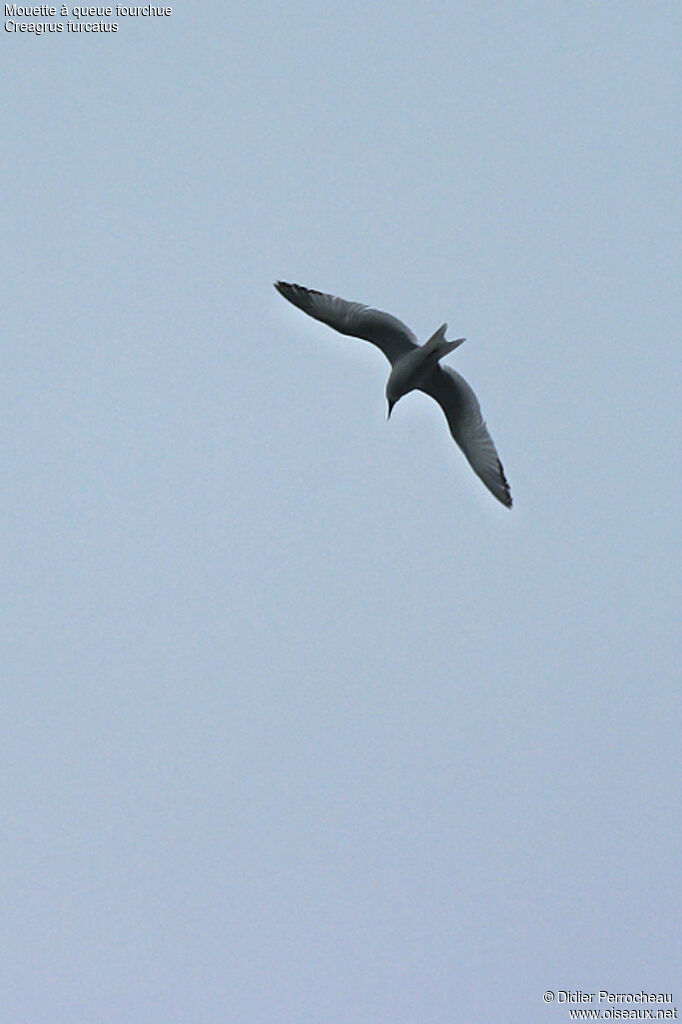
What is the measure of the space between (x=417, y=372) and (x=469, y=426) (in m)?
2.25

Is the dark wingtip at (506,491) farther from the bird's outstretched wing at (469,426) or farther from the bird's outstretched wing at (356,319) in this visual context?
the bird's outstretched wing at (356,319)

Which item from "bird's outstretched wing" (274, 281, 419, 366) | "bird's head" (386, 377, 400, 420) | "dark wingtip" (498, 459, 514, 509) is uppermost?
"bird's outstretched wing" (274, 281, 419, 366)

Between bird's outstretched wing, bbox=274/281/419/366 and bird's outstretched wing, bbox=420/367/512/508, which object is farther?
bird's outstretched wing, bbox=420/367/512/508

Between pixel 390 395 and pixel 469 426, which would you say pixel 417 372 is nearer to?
pixel 390 395

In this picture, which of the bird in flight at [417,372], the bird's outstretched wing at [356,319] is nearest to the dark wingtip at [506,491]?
the bird in flight at [417,372]

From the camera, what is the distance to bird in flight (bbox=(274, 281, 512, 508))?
4197 cm

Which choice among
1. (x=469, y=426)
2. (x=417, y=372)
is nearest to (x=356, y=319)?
(x=417, y=372)

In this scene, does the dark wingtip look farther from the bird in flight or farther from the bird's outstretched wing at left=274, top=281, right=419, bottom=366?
the bird's outstretched wing at left=274, top=281, right=419, bottom=366

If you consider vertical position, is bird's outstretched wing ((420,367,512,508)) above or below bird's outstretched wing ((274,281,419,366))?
below

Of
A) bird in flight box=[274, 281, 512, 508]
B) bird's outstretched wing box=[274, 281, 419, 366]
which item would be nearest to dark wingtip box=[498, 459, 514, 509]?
bird in flight box=[274, 281, 512, 508]

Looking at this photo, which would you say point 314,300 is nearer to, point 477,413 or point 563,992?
point 477,413

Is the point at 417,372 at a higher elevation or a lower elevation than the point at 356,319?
lower

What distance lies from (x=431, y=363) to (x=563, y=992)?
18.1 meters

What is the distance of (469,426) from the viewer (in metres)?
43.3
